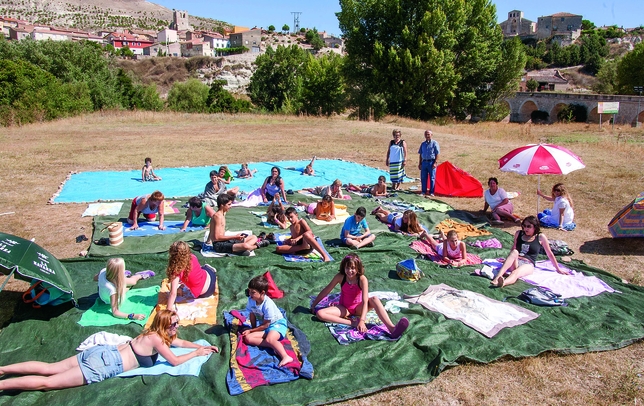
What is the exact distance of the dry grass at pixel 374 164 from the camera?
4492 millimetres

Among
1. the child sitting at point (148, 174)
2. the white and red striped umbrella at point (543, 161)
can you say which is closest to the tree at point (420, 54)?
the child sitting at point (148, 174)

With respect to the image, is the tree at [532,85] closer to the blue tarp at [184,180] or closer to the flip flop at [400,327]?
the blue tarp at [184,180]

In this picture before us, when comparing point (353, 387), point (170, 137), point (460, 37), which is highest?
point (460, 37)

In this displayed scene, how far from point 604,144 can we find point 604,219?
12703mm

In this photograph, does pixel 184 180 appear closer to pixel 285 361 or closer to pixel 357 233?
pixel 357 233

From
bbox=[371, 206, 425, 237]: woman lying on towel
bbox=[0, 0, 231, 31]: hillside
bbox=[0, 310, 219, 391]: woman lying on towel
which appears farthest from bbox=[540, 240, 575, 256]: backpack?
bbox=[0, 0, 231, 31]: hillside

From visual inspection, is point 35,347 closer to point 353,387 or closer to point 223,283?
point 223,283

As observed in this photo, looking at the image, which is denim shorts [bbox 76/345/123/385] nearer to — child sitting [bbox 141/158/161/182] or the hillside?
child sitting [bbox 141/158/161/182]

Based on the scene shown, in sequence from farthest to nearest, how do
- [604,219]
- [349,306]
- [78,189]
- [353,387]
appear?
[78,189] → [604,219] → [349,306] → [353,387]

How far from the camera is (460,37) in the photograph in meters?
36.2

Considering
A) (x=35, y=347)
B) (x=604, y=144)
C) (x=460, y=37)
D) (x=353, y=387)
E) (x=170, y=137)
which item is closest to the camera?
(x=353, y=387)

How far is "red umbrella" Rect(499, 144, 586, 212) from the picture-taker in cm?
861

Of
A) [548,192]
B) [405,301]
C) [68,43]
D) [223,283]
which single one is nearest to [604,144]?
[548,192]

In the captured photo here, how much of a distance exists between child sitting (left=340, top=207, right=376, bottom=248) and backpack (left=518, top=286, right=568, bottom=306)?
2.74 meters
